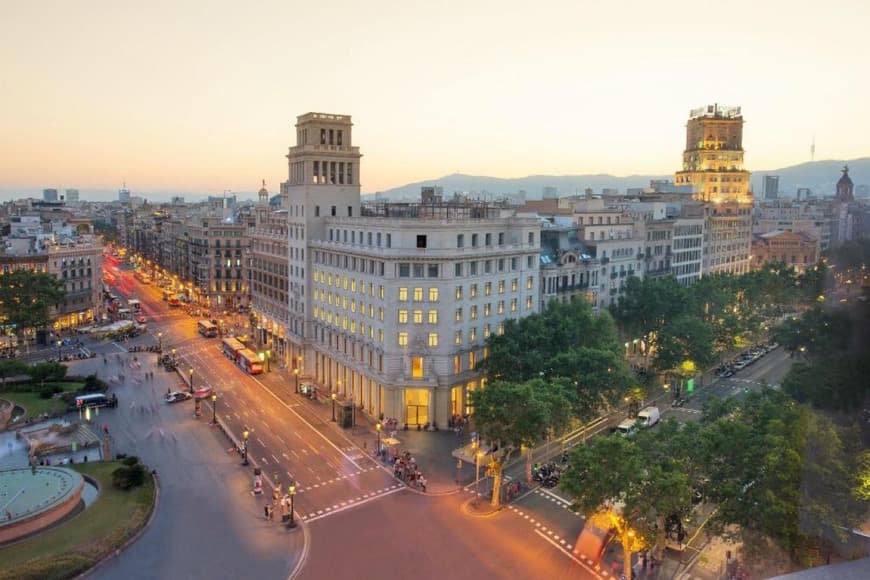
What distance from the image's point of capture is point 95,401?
268 ft

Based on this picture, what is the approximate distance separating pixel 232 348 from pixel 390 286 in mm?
45604

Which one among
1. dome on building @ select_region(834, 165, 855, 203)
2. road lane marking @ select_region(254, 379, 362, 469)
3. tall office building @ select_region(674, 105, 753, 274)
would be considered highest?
tall office building @ select_region(674, 105, 753, 274)

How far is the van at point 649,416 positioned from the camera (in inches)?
2830

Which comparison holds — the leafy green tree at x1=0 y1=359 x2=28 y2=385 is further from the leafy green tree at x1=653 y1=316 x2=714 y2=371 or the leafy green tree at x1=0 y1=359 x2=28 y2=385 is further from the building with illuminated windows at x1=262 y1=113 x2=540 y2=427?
the leafy green tree at x1=653 y1=316 x2=714 y2=371

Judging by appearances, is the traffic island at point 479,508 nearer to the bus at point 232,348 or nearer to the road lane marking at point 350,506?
the road lane marking at point 350,506

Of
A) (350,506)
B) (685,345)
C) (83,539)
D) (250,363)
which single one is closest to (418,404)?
(350,506)

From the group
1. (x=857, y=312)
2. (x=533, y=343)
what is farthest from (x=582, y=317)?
(x=857, y=312)

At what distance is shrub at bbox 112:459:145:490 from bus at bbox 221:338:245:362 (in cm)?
4878

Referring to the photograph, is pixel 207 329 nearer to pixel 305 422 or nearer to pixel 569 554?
pixel 305 422

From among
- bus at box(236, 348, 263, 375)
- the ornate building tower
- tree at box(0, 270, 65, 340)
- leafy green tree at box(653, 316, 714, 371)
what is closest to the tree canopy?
tree at box(0, 270, 65, 340)

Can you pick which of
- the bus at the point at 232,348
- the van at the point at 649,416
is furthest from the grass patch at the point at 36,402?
the van at the point at 649,416

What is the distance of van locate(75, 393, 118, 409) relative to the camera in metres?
80.6

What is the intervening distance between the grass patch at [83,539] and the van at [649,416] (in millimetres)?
49465

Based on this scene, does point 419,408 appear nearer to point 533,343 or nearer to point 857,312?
point 533,343
